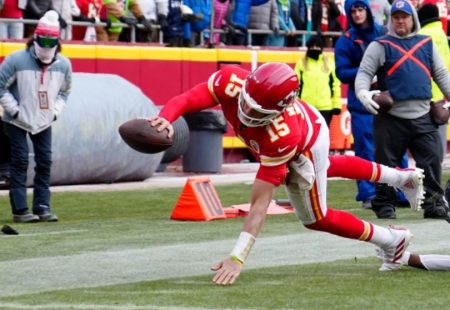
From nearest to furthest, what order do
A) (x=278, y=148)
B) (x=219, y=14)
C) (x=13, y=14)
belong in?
(x=278, y=148) < (x=13, y=14) < (x=219, y=14)

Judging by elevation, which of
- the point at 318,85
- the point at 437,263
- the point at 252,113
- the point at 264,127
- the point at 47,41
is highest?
the point at 252,113

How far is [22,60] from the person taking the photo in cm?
1280

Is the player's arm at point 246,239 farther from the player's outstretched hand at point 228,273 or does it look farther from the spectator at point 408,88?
the spectator at point 408,88

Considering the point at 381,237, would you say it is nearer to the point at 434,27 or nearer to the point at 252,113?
the point at 252,113

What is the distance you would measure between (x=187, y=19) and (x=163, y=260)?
37.9 feet

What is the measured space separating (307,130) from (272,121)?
1.14 ft

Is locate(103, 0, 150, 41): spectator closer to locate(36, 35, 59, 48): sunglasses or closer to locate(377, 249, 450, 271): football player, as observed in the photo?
locate(36, 35, 59, 48): sunglasses

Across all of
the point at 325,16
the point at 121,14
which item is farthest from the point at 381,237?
the point at 325,16

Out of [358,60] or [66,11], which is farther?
[66,11]

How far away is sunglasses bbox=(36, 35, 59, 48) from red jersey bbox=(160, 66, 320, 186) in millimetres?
4654

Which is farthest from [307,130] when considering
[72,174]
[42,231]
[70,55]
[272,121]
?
[70,55]

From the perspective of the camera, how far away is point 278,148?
26.1 ft

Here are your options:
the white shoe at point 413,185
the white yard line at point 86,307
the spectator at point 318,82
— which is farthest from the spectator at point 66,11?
the white yard line at point 86,307

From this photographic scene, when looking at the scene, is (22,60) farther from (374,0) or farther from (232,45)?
(232,45)
